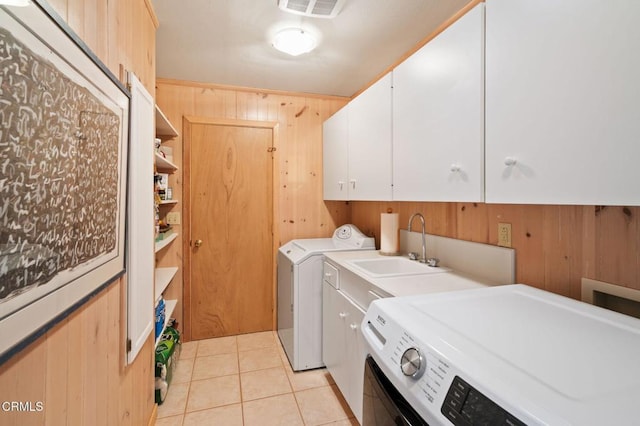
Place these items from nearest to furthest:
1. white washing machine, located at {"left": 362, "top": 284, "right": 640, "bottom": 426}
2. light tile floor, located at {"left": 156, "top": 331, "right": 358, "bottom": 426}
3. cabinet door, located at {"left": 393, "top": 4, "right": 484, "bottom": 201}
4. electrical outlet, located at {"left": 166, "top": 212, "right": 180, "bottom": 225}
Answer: white washing machine, located at {"left": 362, "top": 284, "right": 640, "bottom": 426}
cabinet door, located at {"left": 393, "top": 4, "right": 484, "bottom": 201}
light tile floor, located at {"left": 156, "top": 331, "right": 358, "bottom": 426}
electrical outlet, located at {"left": 166, "top": 212, "right": 180, "bottom": 225}

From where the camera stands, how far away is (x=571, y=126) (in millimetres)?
873

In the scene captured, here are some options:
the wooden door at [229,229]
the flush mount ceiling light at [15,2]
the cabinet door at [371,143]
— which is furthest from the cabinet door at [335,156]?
the flush mount ceiling light at [15,2]

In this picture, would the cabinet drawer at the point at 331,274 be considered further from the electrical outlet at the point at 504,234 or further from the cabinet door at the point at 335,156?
the electrical outlet at the point at 504,234

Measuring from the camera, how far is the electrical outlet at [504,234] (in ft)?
4.76

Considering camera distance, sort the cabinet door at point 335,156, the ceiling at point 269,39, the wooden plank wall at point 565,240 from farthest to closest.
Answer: the cabinet door at point 335,156 → the ceiling at point 269,39 → the wooden plank wall at point 565,240

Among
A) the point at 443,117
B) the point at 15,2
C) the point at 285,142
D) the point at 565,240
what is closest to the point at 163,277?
the point at 285,142

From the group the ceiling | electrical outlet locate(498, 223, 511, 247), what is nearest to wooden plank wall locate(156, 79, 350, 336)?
the ceiling

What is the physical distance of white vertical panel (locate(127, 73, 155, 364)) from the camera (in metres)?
1.24

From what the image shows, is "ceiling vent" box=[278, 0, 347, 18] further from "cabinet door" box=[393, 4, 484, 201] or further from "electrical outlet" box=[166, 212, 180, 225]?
"electrical outlet" box=[166, 212, 180, 225]

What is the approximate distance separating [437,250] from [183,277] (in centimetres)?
216

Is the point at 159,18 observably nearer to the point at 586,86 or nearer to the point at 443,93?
the point at 443,93

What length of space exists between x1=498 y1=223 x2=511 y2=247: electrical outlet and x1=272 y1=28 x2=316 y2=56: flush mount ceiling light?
5.24 ft

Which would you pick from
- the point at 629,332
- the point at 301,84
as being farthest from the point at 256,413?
the point at 301,84

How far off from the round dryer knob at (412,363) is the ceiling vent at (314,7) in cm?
166
